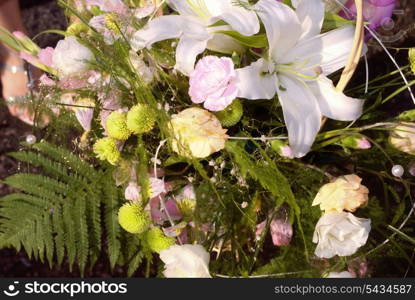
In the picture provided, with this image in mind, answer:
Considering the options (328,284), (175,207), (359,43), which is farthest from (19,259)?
(359,43)

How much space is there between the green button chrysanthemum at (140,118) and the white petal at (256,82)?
106 millimetres

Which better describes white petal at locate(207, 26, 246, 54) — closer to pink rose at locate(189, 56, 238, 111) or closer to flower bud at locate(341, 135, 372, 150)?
pink rose at locate(189, 56, 238, 111)

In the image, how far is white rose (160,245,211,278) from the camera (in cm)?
59

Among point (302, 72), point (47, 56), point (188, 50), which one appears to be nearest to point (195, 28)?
point (188, 50)

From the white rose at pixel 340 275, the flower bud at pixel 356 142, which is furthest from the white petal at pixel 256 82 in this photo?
the white rose at pixel 340 275

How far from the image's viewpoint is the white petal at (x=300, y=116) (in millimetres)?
562

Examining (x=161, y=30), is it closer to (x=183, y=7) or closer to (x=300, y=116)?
(x=183, y=7)

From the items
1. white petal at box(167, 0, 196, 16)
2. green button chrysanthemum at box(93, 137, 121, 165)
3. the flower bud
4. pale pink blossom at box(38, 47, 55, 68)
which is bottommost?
the flower bud

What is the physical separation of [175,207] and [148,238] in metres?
0.05

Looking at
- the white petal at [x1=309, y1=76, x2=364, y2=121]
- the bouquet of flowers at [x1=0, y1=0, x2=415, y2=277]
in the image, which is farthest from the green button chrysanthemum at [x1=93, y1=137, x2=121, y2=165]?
the white petal at [x1=309, y1=76, x2=364, y2=121]

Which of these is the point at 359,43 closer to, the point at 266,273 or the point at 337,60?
the point at 337,60

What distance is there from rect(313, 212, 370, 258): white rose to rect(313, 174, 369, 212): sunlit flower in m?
0.01

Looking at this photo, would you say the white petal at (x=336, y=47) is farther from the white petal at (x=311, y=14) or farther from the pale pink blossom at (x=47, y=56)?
the pale pink blossom at (x=47, y=56)

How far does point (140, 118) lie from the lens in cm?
58
